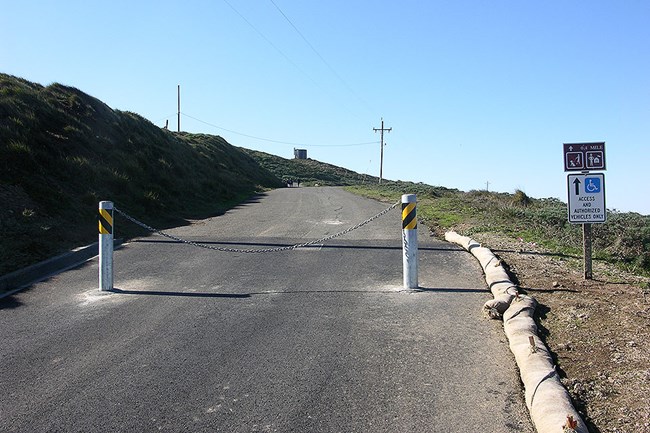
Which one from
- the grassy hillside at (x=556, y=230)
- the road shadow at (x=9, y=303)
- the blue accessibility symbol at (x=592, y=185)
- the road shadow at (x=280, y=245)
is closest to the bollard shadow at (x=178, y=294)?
the road shadow at (x=9, y=303)

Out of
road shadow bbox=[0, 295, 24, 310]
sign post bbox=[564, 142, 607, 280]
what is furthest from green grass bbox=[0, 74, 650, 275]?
sign post bbox=[564, 142, 607, 280]

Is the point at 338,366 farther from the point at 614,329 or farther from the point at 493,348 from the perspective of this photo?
the point at 614,329

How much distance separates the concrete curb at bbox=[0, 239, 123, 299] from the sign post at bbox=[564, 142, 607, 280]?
26.3 ft

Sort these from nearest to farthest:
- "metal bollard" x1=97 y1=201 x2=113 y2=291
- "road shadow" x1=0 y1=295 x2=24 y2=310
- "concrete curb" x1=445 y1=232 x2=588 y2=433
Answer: "concrete curb" x1=445 y1=232 x2=588 y2=433, "road shadow" x1=0 y1=295 x2=24 y2=310, "metal bollard" x1=97 y1=201 x2=113 y2=291

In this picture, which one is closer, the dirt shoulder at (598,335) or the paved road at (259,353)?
the dirt shoulder at (598,335)

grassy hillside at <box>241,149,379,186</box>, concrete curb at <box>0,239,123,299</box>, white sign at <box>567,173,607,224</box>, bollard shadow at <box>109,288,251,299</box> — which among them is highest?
grassy hillside at <box>241,149,379,186</box>

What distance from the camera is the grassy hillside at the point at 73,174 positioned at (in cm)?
1160

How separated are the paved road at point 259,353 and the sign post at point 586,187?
1546mm

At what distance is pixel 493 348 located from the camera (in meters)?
5.11

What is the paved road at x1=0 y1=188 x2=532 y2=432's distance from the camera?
3852mm

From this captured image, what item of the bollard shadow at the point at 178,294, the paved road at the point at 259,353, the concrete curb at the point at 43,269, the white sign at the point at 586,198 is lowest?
the paved road at the point at 259,353

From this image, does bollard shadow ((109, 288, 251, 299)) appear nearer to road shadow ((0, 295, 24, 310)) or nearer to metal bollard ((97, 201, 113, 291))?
metal bollard ((97, 201, 113, 291))

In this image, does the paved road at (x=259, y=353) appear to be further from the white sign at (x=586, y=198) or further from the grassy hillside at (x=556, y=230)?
the grassy hillside at (x=556, y=230)

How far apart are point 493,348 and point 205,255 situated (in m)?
6.88
